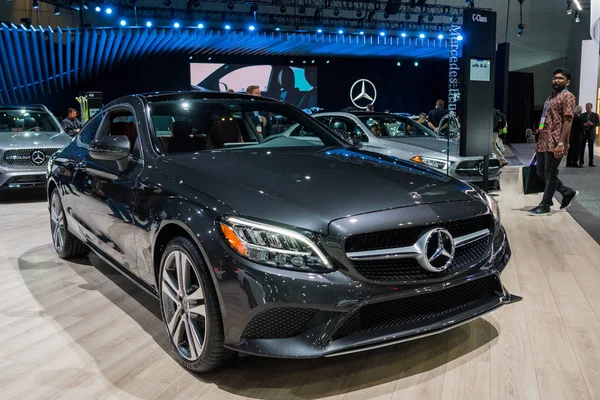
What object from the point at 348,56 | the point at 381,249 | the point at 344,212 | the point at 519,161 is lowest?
the point at 519,161

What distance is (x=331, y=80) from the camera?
24.9 meters

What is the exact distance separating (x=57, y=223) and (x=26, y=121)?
15.5 feet

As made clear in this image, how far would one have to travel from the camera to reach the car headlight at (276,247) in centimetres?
205

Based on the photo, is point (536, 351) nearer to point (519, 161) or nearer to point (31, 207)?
point (31, 207)

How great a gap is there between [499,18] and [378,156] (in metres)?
22.7

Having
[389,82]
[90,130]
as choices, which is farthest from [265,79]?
[90,130]

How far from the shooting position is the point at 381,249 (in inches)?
83.8

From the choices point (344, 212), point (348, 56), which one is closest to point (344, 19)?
point (348, 56)

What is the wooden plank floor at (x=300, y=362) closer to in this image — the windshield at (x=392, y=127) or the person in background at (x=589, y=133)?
the windshield at (x=392, y=127)

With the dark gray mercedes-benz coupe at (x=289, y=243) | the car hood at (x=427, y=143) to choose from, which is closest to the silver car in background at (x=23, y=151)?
the car hood at (x=427, y=143)

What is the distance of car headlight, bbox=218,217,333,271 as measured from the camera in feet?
6.73

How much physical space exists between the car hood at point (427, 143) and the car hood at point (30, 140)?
15.2 feet

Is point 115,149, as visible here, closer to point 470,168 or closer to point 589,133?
point 470,168

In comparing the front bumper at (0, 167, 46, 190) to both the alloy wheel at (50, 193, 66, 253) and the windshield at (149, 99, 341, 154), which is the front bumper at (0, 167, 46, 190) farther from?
the windshield at (149, 99, 341, 154)
